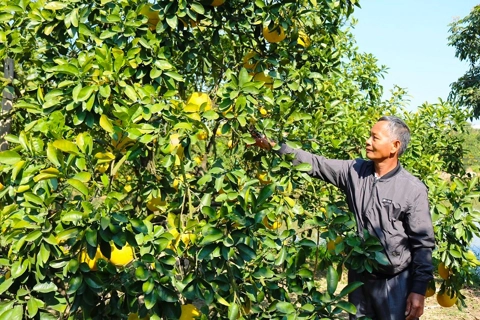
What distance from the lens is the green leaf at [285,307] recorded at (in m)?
1.35

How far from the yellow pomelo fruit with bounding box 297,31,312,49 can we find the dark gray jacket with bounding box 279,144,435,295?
0.45 metres

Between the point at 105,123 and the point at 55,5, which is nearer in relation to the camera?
the point at 105,123

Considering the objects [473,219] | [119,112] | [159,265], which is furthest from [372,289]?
[119,112]

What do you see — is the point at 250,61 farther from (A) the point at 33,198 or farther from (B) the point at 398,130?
(A) the point at 33,198

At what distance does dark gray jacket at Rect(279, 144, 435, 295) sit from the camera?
1.81 metres

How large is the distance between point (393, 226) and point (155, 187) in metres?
0.87

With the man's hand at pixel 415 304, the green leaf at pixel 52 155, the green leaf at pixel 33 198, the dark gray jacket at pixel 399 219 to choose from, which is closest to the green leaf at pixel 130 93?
the green leaf at pixel 52 155

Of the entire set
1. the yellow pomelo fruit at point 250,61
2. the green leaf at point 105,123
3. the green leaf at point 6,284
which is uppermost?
the yellow pomelo fruit at point 250,61

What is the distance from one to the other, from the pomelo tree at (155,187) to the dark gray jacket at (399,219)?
0.13m

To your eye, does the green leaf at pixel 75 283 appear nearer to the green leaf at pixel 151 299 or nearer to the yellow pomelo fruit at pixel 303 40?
the green leaf at pixel 151 299

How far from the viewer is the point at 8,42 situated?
205 centimetres

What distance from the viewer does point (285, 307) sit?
1.36 metres

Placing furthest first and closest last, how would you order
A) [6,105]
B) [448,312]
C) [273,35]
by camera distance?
1. [448,312]
2. [6,105]
3. [273,35]

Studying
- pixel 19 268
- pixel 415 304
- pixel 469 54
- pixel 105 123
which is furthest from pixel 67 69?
pixel 469 54
